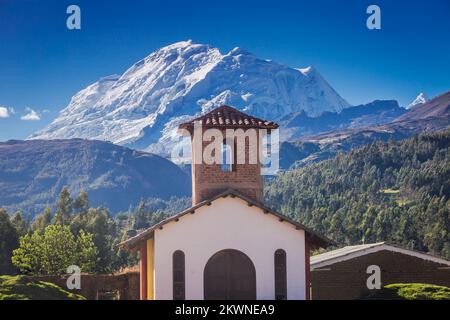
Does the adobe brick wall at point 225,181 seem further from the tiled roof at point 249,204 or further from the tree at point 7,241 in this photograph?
the tree at point 7,241

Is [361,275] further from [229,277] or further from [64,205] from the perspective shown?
[64,205]

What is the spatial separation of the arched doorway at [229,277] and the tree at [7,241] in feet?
145

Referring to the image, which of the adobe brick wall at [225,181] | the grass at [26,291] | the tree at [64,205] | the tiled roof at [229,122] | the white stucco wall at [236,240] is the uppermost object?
the tree at [64,205]

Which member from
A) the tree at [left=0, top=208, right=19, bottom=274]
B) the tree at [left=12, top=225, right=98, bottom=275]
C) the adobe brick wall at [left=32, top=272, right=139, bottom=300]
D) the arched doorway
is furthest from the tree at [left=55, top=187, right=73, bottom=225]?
the arched doorway

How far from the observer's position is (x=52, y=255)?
58.4 metres

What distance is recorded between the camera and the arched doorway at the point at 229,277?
2834 cm

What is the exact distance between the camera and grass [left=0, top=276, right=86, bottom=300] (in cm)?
2475

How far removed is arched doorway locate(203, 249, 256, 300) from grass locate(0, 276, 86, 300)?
480 centimetres

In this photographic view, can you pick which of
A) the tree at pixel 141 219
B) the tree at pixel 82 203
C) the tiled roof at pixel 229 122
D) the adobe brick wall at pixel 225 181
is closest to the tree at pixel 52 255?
the adobe brick wall at pixel 225 181

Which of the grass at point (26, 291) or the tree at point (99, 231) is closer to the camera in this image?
Answer: the grass at point (26, 291)

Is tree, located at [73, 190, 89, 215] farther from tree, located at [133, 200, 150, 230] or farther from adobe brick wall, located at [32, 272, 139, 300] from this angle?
adobe brick wall, located at [32, 272, 139, 300]

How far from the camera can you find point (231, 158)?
3116 centimetres
